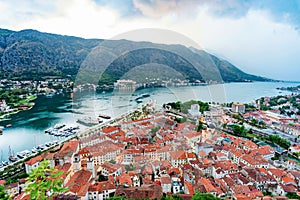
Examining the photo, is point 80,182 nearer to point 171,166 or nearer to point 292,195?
point 171,166

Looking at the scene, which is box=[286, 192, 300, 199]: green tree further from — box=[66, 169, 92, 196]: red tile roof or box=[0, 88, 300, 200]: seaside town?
box=[66, 169, 92, 196]: red tile roof

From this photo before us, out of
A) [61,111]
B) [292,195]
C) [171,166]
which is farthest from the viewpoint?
[61,111]

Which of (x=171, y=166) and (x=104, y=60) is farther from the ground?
(x=104, y=60)

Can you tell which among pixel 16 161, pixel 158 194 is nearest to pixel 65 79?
pixel 16 161

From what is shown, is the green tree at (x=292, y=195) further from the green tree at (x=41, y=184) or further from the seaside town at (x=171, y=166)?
the green tree at (x=41, y=184)

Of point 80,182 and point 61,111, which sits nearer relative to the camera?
point 80,182

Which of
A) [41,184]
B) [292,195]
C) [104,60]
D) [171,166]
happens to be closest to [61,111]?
[104,60]

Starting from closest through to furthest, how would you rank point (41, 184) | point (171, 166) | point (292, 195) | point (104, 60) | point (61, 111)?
1. point (41, 184)
2. point (292, 195)
3. point (171, 166)
4. point (104, 60)
5. point (61, 111)

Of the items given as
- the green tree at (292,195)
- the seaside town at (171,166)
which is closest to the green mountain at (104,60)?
the seaside town at (171,166)

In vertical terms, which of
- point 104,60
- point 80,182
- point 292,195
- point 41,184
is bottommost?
point 292,195
